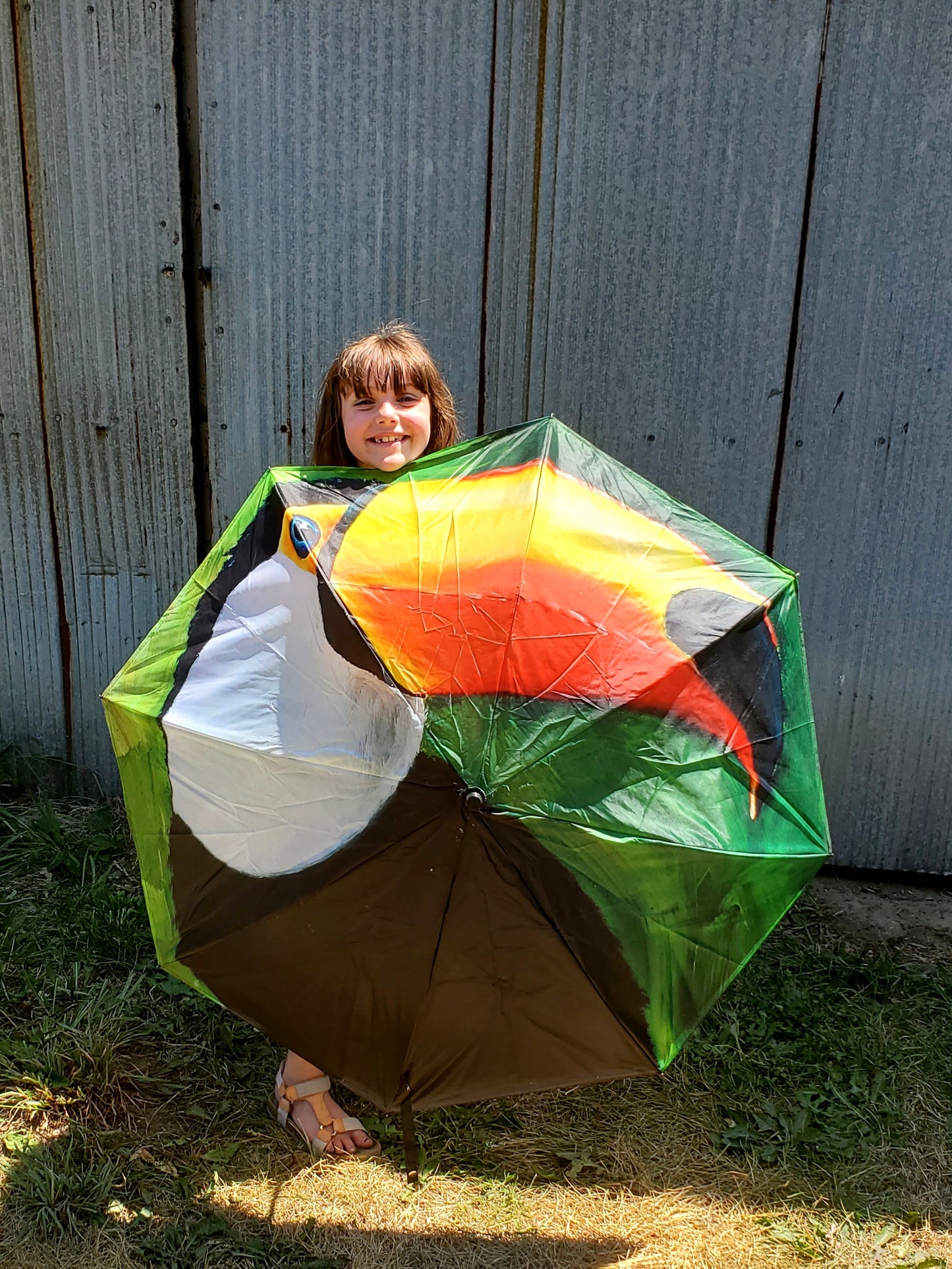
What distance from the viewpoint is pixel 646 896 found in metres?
1.47

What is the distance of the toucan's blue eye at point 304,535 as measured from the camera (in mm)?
1748

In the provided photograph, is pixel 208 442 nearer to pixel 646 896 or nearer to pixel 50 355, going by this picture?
pixel 50 355

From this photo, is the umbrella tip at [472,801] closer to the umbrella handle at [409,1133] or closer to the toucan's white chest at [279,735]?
the toucan's white chest at [279,735]

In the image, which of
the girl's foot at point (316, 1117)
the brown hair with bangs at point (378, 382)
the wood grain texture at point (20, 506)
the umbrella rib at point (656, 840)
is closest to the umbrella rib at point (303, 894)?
the umbrella rib at point (656, 840)

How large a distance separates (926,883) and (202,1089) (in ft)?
8.19

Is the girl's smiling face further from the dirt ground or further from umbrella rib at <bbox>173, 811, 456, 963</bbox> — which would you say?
the dirt ground

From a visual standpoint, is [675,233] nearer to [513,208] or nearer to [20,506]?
[513,208]

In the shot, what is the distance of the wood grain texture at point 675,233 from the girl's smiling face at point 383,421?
900 mm

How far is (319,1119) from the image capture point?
2.21 m

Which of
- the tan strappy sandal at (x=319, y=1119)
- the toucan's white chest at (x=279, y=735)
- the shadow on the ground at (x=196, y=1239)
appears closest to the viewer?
the toucan's white chest at (x=279, y=735)

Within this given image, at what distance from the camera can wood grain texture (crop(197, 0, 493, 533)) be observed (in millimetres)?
2855

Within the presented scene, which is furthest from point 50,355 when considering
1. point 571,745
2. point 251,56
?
point 571,745

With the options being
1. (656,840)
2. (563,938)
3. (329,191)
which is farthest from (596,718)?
(329,191)

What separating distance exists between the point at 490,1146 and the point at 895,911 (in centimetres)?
171
